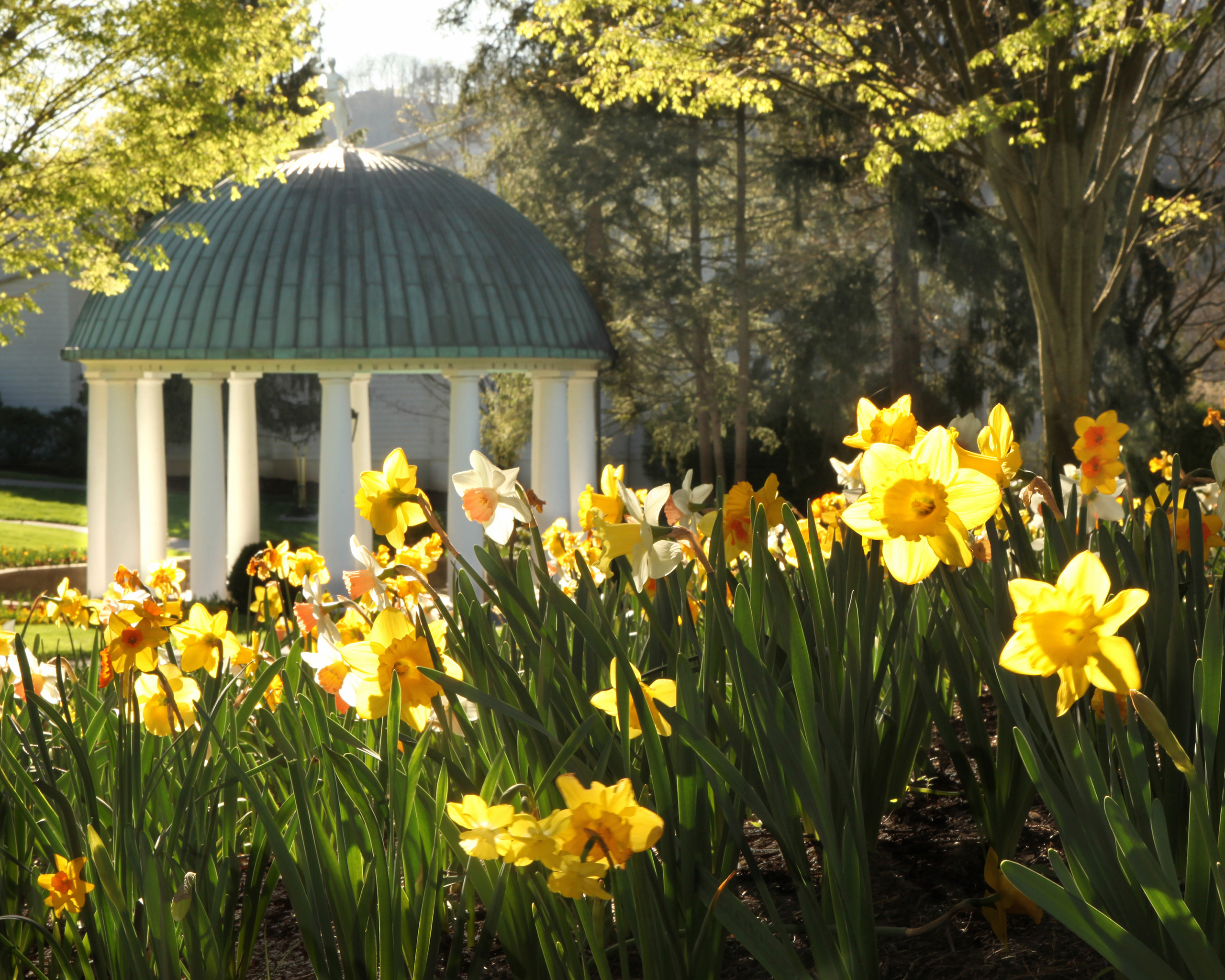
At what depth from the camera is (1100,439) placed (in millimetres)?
2256

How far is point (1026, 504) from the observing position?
7.46 ft

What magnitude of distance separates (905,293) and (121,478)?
12.8 meters

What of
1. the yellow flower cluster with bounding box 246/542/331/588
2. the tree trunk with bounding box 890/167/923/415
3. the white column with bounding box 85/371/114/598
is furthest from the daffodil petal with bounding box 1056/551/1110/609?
the tree trunk with bounding box 890/167/923/415

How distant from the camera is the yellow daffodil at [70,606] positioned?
3.02 metres

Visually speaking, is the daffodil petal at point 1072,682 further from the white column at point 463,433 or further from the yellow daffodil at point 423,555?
the white column at point 463,433

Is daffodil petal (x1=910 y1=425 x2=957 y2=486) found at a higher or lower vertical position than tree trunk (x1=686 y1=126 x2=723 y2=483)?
lower

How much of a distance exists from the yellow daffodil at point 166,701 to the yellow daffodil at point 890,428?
134 cm

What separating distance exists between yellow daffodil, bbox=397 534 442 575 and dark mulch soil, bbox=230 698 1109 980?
990 millimetres

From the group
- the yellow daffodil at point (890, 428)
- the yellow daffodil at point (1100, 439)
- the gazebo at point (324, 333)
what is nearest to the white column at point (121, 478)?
the gazebo at point (324, 333)

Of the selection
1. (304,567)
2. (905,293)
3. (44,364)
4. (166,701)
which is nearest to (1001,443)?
(166,701)

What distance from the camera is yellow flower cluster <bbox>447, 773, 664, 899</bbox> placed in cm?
116

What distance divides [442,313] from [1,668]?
925 cm

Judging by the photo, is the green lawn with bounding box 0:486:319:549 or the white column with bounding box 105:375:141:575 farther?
the green lawn with bounding box 0:486:319:549

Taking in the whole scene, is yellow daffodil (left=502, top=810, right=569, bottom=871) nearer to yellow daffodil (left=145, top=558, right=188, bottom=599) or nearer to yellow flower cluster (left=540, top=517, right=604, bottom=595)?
yellow flower cluster (left=540, top=517, right=604, bottom=595)
